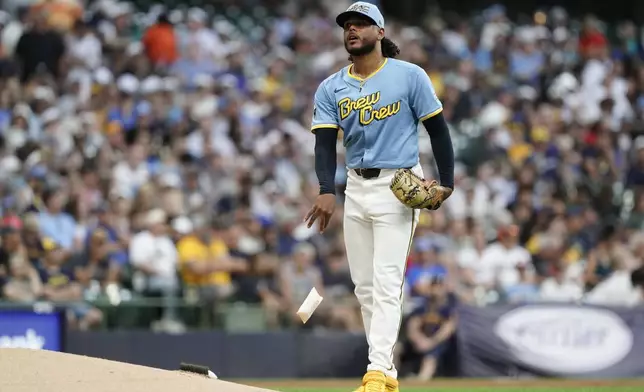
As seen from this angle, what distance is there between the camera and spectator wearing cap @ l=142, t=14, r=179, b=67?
19391 millimetres

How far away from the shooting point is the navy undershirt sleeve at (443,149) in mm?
8039

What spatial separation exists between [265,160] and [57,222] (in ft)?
11.7

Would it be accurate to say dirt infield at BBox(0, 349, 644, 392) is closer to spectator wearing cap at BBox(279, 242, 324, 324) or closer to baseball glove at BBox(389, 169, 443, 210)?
baseball glove at BBox(389, 169, 443, 210)

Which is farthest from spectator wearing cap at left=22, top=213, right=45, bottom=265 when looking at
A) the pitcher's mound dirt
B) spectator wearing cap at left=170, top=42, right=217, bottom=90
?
the pitcher's mound dirt

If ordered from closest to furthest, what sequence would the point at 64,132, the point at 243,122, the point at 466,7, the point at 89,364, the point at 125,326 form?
1. the point at 89,364
2. the point at 125,326
3. the point at 64,132
4. the point at 243,122
5. the point at 466,7

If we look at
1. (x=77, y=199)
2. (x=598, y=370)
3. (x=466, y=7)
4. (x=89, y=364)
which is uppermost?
(x=466, y=7)

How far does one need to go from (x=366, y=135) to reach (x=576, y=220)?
955 cm

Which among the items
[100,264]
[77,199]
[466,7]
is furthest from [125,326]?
[466,7]

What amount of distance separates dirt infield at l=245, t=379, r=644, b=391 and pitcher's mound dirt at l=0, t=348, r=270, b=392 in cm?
450

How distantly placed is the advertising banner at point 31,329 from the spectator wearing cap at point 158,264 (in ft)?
4.80

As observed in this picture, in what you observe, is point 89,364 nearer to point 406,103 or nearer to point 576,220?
point 406,103

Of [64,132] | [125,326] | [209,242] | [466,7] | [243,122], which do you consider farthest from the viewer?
[466,7]

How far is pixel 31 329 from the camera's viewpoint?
41.4 feet

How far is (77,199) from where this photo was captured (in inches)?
595
